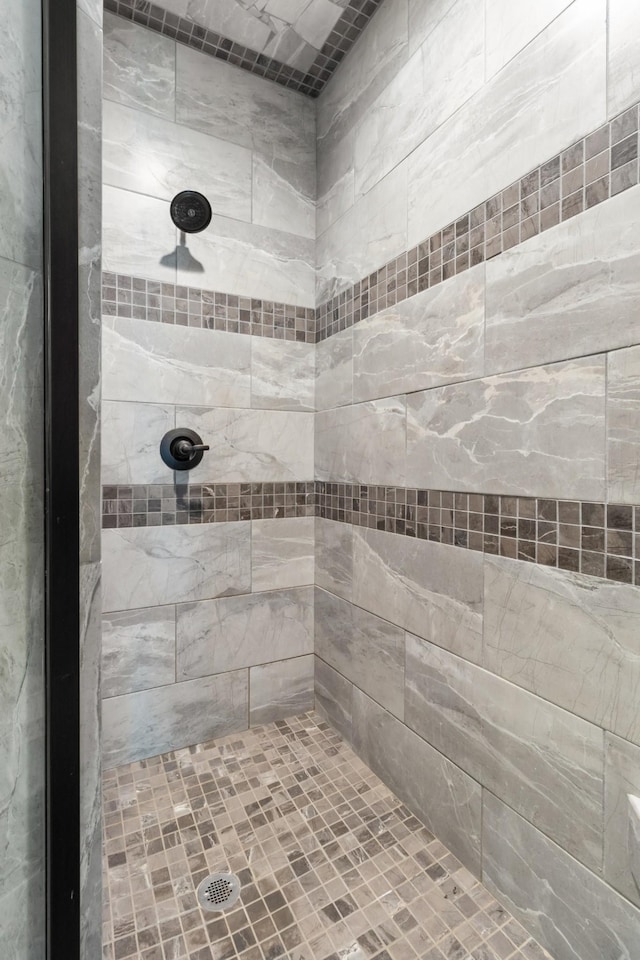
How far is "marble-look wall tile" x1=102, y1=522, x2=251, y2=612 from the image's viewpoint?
1.52 meters

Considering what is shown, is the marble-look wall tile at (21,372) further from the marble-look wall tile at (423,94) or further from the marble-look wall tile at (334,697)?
the marble-look wall tile at (334,697)

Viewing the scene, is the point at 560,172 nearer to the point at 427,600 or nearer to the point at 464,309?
the point at 464,309

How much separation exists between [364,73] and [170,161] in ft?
2.38

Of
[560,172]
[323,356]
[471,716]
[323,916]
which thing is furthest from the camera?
[323,356]

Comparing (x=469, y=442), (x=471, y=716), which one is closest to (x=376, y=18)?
(x=469, y=442)

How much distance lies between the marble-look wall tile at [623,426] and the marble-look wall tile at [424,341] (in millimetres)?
321

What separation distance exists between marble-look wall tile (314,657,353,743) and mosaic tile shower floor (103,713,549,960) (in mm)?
113

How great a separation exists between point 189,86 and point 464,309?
52.9 inches

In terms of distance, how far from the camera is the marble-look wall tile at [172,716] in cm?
152

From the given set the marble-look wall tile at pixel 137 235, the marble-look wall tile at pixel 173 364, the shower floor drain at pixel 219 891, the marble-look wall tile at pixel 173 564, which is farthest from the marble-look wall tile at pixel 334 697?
the marble-look wall tile at pixel 137 235

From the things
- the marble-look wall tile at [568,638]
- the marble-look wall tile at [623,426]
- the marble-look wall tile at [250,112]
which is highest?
the marble-look wall tile at [250,112]

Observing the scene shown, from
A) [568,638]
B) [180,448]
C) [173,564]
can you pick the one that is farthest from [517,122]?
[173,564]

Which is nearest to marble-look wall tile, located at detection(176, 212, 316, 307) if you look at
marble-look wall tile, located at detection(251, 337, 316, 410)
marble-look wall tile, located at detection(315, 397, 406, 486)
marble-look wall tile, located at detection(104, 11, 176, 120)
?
marble-look wall tile, located at detection(251, 337, 316, 410)

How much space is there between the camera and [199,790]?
1405 mm
